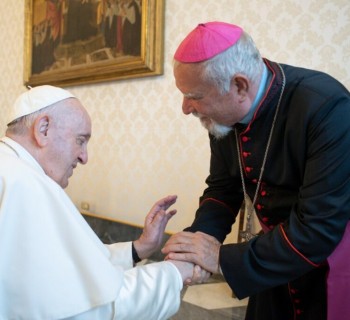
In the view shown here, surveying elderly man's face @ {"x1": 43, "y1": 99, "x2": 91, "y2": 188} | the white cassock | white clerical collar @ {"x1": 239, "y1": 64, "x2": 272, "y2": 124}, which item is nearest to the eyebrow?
white clerical collar @ {"x1": 239, "y1": 64, "x2": 272, "y2": 124}

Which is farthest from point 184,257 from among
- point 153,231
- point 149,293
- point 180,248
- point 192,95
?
point 192,95

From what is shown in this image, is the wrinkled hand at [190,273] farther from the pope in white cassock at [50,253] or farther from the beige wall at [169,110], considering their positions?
the beige wall at [169,110]

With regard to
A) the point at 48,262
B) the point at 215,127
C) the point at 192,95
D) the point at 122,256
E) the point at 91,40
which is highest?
the point at 91,40

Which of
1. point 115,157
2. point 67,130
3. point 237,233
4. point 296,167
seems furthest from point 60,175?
point 115,157

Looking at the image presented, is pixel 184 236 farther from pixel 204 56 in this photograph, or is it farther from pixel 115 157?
pixel 115 157

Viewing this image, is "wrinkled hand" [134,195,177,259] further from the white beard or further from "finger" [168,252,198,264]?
the white beard

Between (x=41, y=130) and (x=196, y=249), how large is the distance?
71cm

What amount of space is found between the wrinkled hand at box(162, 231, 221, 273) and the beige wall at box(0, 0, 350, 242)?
1.17 meters

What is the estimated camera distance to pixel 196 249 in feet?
4.26

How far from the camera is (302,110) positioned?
3.57 feet

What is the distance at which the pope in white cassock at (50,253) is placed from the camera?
38.3 inches

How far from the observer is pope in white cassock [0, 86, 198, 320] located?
973 mm

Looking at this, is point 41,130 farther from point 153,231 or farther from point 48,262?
point 153,231

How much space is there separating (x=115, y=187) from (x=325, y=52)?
6.55ft
